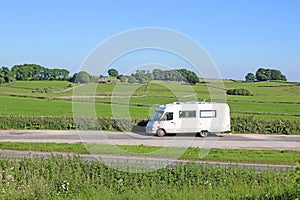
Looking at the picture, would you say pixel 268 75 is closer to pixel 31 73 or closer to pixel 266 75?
pixel 266 75

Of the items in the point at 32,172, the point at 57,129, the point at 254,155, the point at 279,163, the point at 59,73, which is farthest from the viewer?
the point at 59,73

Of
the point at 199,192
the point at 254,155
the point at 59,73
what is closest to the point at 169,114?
the point at 254,155

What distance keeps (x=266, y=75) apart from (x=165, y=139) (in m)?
75.0

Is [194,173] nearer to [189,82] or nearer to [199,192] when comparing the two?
[199,192]

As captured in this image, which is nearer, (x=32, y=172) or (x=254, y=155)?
(x=32, y=172)

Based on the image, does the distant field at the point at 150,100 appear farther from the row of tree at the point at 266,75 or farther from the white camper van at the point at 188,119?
the row of tree at the point at 266,75

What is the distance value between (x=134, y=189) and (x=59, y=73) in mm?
99516

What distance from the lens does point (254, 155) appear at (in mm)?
21938

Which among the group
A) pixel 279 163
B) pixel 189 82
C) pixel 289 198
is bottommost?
pixel 279 163

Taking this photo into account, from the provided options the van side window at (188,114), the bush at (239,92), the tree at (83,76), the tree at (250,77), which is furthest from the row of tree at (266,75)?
the tree at (83,76)

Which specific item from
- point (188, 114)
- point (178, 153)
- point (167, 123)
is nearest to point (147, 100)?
point (188, 114)

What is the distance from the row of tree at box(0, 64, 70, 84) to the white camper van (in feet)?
229

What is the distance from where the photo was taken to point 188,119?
105 feet

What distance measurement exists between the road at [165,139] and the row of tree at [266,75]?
61689 mm
